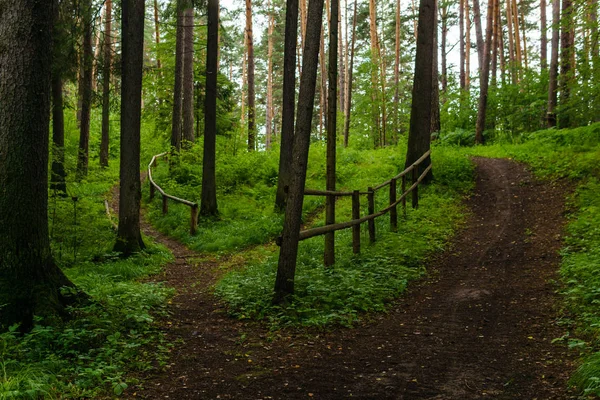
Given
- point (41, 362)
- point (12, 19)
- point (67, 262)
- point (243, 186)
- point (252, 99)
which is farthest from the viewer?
point (252, 99)

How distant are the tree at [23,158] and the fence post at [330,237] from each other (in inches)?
190

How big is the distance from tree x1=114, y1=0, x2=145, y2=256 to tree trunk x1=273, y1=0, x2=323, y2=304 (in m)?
4.96

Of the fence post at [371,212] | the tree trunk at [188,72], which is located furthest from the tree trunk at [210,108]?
the fence post at [371,212]

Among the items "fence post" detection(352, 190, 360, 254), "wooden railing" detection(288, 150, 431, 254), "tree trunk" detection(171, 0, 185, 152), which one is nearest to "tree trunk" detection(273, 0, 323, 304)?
"wooden railing" detection(288, 150, 431, 254)

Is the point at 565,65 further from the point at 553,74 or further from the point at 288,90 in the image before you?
the point at 288,90

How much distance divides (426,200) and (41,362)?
10977mm

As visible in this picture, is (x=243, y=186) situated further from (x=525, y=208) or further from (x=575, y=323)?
(x=575, y=323)

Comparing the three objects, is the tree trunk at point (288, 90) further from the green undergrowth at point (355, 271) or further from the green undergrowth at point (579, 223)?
the green undergrowth at point (579, 223)

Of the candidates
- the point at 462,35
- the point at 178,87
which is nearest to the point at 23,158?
the point at 178,87

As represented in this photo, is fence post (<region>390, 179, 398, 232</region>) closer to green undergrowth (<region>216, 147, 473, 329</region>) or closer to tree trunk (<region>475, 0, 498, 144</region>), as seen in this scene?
green undergrowth (<region>216, 147, 473, 329</region>)

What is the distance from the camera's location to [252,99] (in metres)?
23.4

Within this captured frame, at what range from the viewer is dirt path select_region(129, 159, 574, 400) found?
445 cm

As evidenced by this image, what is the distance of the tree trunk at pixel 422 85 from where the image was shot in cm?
1418

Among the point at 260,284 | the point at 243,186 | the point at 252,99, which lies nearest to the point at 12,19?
the point at 260,284
